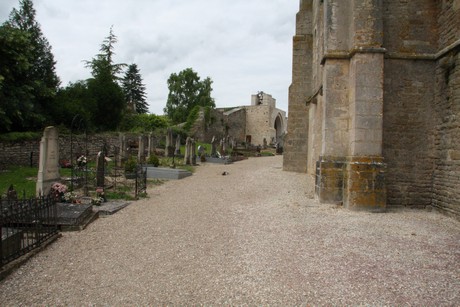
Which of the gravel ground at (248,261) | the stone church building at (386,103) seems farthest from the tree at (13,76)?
the stone church building at (386,103)

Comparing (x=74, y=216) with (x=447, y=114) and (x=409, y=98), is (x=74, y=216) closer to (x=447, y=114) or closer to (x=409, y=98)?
(x=409, y=98)

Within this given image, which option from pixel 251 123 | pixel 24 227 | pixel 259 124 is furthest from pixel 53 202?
pixel 251 123

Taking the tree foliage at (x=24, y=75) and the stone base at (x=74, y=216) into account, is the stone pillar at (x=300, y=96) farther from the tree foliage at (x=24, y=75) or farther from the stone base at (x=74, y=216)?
the tree foliage at (x=24, y=75)

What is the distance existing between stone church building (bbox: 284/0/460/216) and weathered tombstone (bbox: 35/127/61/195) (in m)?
6.89

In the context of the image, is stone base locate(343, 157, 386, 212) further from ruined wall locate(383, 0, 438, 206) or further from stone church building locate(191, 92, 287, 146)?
stone church building locate(191, 92, 287, 146)

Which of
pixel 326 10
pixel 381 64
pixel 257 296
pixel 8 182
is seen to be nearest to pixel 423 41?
pixel 381 64

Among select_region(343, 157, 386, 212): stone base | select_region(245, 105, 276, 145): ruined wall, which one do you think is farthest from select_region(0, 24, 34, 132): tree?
select_region(245, 105, 276, 145): ruined wall

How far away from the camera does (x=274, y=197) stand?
31.9 feet

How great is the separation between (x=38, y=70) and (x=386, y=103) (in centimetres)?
2502

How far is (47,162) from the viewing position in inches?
312

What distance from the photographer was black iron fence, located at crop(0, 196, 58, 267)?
4.29 metres

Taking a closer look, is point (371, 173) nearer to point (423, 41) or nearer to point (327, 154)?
point (327, 154)

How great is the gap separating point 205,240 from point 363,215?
13.2 feet

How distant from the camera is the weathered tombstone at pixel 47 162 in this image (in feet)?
25.3
